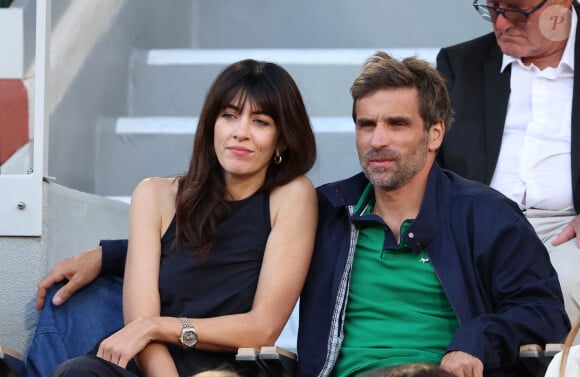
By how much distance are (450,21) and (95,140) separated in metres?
1.83

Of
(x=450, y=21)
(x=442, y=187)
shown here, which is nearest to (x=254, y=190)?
(x=442, y=187)

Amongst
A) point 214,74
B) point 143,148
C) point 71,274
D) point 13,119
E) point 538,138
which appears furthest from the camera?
point 214,74

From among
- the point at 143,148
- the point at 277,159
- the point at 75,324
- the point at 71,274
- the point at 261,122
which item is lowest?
the point at 75,324

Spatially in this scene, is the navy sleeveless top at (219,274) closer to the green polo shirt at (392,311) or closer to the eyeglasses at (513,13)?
the green polo shirt at (392,311)

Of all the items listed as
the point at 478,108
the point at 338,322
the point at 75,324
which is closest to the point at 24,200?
the point at 75,324

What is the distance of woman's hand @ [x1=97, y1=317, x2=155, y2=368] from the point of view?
10.2 feet

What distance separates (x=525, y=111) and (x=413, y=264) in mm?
1002

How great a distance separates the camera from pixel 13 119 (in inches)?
148

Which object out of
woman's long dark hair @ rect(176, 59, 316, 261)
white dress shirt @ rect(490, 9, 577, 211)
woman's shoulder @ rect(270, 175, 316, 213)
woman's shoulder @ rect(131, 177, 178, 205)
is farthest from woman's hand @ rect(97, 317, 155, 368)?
white dress shirt @ rect(490, 9, 577, 211)

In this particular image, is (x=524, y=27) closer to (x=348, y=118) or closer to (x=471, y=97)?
(x=471, y=97)

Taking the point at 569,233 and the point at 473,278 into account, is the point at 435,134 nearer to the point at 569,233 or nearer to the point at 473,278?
the point at 473,278

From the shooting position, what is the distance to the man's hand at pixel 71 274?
3469mm

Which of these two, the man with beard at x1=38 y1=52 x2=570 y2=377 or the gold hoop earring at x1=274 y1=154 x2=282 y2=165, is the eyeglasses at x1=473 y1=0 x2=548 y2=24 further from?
the gold hoop earring at x1=274 y1=154 x2=282 y2=165

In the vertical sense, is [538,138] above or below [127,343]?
above
